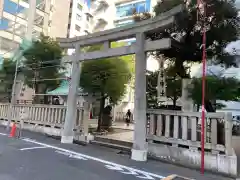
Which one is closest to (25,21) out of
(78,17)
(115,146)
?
(78,17)

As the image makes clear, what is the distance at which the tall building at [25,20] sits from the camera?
937 inches

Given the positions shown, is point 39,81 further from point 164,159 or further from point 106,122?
point 164,159

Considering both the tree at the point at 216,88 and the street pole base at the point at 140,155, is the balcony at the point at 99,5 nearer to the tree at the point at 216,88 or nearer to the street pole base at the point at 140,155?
the tree at the point at 216,88

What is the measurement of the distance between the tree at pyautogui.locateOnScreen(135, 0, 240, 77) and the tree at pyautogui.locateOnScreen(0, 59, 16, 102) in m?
10.5

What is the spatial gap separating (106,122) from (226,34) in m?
7.40

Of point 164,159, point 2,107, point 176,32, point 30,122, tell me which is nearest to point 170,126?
point 164,159

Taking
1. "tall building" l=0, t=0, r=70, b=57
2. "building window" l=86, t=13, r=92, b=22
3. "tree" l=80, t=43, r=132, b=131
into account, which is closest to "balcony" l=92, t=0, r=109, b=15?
"building window" l=86, t=13, r=92, b=22

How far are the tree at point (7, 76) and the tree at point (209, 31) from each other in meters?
10.5

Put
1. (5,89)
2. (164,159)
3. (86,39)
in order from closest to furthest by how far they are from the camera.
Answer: (164,159) → (86,39) → (5,89)

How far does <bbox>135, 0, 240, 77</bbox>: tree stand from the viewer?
7.44m

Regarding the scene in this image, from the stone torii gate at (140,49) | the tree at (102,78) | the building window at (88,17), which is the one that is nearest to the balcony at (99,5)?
the building window at (88,17)

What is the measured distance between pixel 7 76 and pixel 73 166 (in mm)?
11533

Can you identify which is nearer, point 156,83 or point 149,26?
point 149,26

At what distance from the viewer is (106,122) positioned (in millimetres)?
12398
